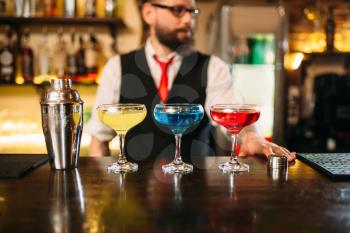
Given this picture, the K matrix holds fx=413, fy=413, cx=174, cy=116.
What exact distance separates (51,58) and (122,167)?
2.48 metres

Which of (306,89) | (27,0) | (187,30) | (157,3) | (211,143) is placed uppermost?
(27,0)

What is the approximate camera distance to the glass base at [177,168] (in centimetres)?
111

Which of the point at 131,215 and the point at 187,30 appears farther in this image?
the point at 187,30

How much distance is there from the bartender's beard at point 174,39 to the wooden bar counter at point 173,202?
121 cm

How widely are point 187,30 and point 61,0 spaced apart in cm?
159

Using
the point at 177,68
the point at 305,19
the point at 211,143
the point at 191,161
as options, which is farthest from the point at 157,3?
the point at 305,19

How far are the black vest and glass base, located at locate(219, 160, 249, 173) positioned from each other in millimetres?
1039

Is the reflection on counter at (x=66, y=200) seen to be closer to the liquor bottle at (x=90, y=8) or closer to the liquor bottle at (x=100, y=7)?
the liquor bottle at (x=90, y=8)

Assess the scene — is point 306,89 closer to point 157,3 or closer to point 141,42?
point 141,42

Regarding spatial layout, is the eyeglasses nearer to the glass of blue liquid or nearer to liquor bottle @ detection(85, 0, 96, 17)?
the glass of blue liquid

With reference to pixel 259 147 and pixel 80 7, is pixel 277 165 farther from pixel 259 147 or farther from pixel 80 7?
pixel 80 7

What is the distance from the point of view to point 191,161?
1.28 m

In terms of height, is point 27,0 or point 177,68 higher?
point 27,0

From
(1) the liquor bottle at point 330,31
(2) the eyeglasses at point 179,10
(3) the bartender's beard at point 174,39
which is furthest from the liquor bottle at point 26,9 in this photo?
(1) the liquor bottle at point 330,31
